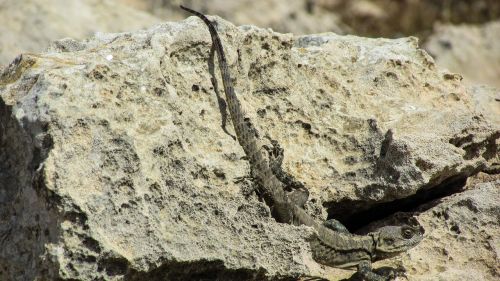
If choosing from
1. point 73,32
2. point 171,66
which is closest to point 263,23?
point 73,32

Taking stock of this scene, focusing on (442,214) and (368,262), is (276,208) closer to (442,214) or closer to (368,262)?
(368,262)

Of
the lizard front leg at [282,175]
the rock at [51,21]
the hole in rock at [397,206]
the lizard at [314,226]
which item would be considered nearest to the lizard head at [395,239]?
the lizard at [314,226]

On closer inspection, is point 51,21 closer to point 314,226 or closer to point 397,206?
point 397,206

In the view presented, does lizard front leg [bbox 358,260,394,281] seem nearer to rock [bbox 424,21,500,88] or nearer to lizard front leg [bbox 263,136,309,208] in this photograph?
lizard front leg [bbox 263,136,309,208]

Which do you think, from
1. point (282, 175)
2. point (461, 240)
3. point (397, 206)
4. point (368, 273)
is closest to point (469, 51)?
point (397, 206)

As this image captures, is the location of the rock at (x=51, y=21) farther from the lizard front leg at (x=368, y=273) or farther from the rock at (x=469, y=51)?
the rock at (x=469, y=51)
